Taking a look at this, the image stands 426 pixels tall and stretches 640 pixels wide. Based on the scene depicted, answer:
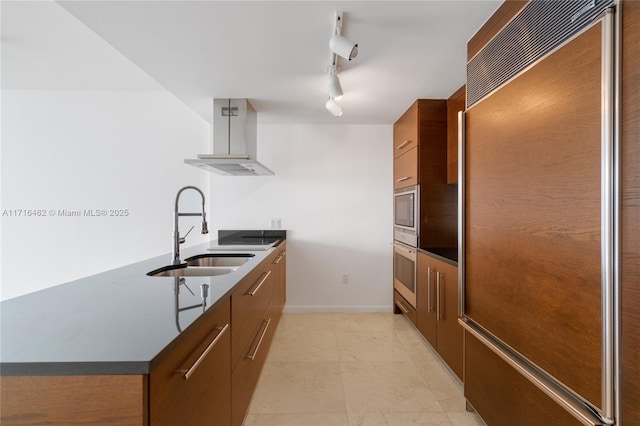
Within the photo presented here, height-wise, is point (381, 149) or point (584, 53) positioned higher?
point (381, 149)

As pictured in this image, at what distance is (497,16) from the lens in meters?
1.43

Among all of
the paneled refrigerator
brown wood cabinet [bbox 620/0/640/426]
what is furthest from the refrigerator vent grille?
brown wood cabinet [bbox 620/0/640/426]

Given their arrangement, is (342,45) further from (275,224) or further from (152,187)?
(152,187)

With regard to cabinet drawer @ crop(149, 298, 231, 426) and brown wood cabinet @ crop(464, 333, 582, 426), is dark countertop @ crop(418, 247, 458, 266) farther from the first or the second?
cabinet drawer @ crop(149, 298, 231, 426)

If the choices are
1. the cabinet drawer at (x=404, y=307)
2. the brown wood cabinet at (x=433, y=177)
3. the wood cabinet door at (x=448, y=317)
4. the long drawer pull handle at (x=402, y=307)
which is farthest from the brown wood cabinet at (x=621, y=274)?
the long drawer pull handle at (x=402, y=307)

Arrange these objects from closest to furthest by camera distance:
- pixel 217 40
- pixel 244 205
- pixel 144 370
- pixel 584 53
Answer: pixel 144 370
pixel 584 53
pixel 217 40
pixel 244 205

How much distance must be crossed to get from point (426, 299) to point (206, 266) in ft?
5.89

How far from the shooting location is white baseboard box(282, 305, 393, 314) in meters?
3.44

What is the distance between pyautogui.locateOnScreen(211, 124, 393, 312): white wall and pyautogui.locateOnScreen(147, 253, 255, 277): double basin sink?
4.01ft

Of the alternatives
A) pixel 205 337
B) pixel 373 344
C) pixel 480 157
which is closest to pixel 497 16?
pixel 480 157

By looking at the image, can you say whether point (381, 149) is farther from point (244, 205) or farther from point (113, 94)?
point (113, 94)

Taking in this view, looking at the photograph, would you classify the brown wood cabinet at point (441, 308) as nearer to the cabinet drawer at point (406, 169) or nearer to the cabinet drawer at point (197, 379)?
the cabinet drawer at point (406, 169)

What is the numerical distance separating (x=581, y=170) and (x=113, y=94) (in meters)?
4.08

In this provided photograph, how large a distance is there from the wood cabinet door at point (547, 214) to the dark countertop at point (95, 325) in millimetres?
1203
